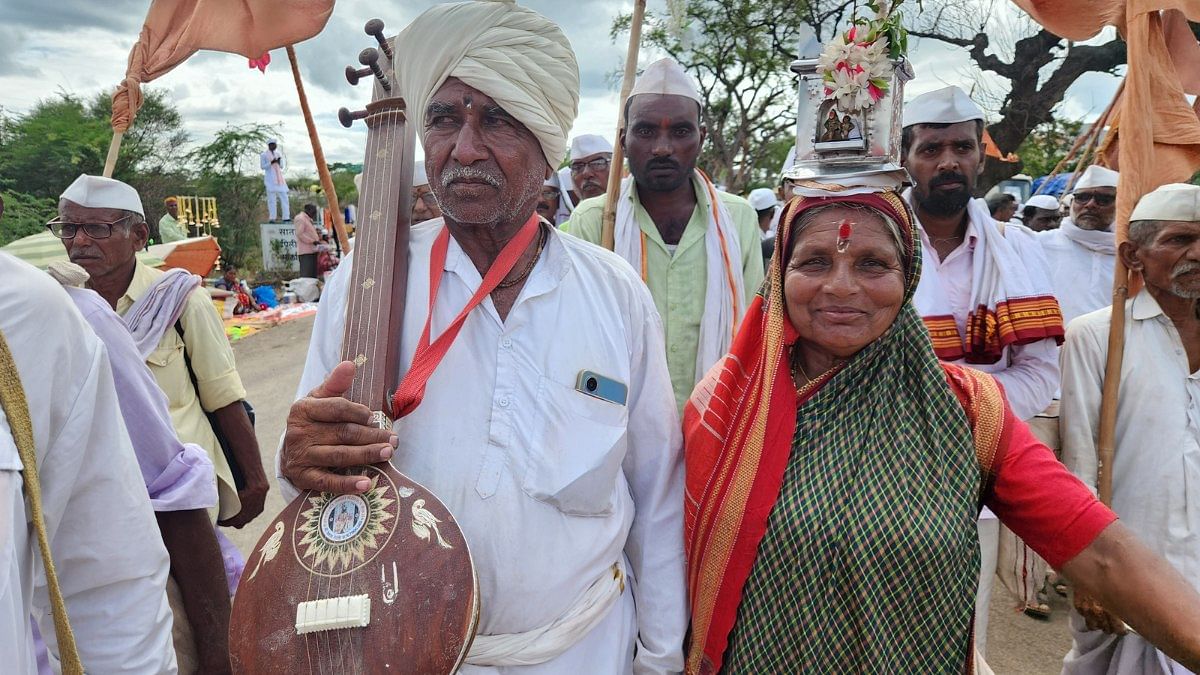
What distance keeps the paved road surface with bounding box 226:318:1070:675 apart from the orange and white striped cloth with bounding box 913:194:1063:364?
73.1 inches

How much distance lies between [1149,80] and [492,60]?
2.22 metres

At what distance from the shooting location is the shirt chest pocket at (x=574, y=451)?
1502mm

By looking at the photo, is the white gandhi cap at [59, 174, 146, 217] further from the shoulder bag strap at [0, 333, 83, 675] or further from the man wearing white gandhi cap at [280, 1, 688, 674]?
the shoulder bag strap at [0, 333, 83, 675]

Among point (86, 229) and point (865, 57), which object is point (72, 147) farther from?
point (865, 57)

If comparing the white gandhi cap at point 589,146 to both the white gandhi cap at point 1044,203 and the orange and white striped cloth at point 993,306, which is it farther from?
the white gandhi cap at point 1044,203

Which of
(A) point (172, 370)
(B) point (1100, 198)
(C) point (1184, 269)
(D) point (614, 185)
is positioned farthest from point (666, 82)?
(B) point (1100, 198)

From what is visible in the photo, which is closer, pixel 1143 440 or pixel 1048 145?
pixel 1143 440

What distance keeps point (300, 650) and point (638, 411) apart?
872 mm

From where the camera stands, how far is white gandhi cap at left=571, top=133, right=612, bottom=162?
6.24 meters

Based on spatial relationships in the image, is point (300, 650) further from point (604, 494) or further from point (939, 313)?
point (939, 313)

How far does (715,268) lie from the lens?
3096 millimetres

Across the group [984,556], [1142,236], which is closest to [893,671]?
[984,556]

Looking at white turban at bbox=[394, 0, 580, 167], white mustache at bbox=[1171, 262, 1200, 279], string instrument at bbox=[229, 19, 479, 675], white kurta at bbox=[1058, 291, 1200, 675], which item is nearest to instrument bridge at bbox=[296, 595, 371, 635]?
string instrument at bbox=[229, 19, 479, 675]

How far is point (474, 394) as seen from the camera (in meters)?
1.57
